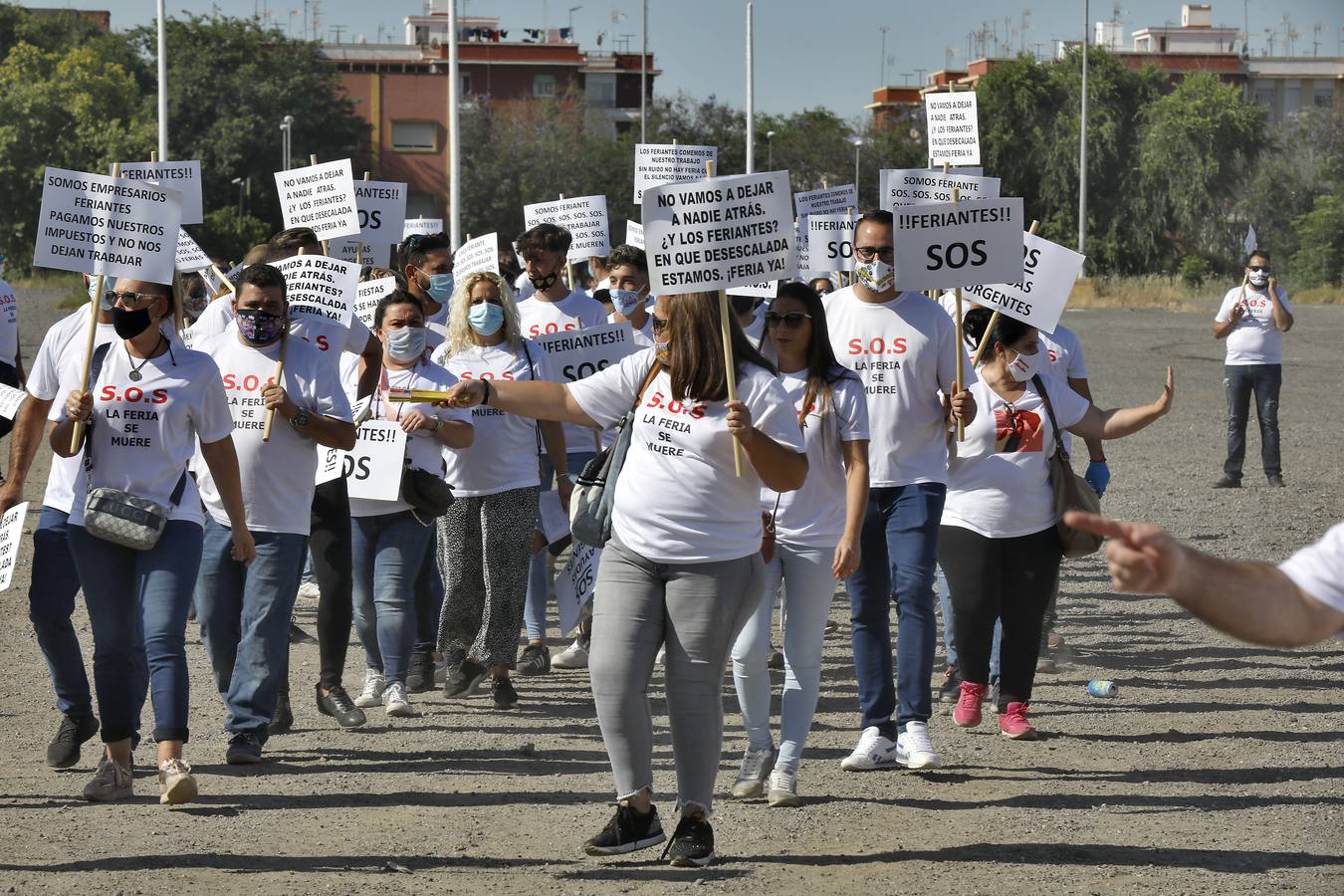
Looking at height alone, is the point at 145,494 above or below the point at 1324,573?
below

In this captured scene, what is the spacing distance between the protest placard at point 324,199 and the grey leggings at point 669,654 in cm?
540

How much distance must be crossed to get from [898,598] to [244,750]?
8.55 ft

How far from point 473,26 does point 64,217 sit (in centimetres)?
10568

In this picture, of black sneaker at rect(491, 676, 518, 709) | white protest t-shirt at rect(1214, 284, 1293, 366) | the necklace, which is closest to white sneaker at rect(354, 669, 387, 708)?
black sneaker at rect(491, 676, 518, 709)

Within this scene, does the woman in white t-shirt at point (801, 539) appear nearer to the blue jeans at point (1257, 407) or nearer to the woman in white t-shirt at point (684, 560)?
the woman in white t-shirt at point (684, 560)

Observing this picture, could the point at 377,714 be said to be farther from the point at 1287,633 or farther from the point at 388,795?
the point at 1287,633

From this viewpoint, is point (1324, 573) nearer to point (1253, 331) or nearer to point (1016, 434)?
point (1016, 434)

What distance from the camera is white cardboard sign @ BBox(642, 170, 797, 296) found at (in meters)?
6.06

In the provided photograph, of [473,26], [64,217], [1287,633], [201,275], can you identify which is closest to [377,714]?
[64,217]

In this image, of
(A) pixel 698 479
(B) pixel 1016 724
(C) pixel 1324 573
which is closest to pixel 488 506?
(B) pixel 1016 724

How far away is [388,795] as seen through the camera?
707 centimetres

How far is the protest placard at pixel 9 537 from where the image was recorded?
690cm

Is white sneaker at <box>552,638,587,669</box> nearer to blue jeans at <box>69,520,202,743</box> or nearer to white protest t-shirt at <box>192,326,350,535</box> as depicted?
white protest t-shirt at <box>192,326,350,535</box>

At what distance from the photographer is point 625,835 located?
5973mm
